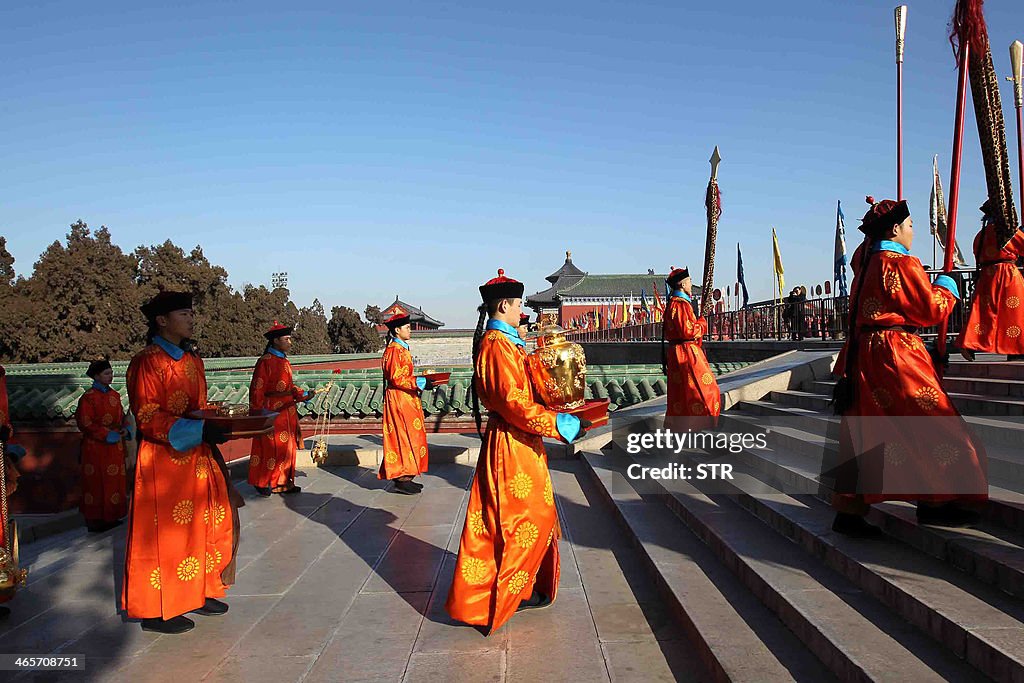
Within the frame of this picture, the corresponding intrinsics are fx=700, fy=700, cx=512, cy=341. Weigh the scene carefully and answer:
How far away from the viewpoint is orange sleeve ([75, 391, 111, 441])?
603 cm

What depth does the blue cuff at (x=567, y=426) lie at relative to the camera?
3.11 m

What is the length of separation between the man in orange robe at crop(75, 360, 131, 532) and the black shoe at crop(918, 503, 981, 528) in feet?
19.5

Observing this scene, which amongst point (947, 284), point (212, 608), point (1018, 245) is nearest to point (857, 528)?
point (947, 284)

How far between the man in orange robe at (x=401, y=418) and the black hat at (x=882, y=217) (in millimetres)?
4136

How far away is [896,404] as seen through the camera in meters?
3.26

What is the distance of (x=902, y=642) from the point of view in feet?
8.13

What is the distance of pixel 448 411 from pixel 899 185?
22.0 feet

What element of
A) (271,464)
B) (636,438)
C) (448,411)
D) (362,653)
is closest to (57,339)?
(448,411)

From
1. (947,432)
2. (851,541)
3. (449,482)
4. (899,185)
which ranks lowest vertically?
(449,482)

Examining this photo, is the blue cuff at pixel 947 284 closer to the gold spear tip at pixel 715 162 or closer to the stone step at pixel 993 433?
the stone step at pixel 993 433

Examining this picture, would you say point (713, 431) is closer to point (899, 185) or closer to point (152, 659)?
point (899, 185)

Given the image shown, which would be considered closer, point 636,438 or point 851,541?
point 851,541

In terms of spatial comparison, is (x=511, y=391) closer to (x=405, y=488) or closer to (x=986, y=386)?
(x=405, y=488)
